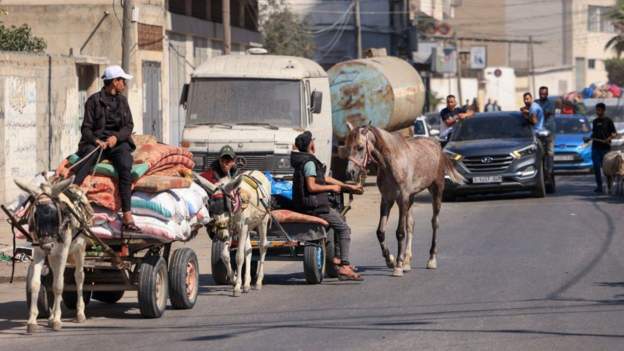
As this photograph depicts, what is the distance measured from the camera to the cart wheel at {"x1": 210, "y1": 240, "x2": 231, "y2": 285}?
14.7 meters

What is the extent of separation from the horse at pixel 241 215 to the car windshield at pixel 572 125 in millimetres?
24412

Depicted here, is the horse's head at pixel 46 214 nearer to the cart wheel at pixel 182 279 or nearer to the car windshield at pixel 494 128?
the cart wheel at pixel 182 279

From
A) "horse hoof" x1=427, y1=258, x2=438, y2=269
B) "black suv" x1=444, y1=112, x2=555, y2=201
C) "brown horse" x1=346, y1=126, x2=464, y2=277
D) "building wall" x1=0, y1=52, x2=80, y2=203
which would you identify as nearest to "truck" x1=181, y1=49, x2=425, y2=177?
"building wall" x1=0, y1=52, x2=80, y2=203

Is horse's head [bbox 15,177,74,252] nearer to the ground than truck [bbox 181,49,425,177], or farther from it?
nearer to the ground

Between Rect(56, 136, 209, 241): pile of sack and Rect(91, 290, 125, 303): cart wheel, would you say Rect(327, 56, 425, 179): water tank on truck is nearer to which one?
Rect(91, 290, 125, 303): cart wheel

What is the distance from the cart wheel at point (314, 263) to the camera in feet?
47.7

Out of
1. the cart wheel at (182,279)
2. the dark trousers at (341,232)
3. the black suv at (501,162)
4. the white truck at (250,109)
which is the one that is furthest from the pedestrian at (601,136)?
the cart wheel at (182,279)

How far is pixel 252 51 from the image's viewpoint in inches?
965

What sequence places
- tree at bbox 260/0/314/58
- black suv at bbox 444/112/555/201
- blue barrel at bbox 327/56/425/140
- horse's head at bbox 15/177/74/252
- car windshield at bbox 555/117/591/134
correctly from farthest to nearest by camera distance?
tree at bbox 260/0/314/58 < car windshield at bbox 555/117/591/134 < blue barrel at bbox 327/56/425/140 < black suv at bbox 444/112/555/201 < horse's head at bbox 15/177/74/252

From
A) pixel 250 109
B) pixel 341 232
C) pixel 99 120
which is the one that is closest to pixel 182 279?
pixel 99 120

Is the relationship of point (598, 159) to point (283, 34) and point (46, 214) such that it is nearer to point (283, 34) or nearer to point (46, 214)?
point (46, 214)

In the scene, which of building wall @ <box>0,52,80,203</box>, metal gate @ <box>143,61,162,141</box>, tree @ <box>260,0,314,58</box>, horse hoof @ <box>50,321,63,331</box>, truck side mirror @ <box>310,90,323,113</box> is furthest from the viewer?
tree @ <box>260,0,314,58</box>

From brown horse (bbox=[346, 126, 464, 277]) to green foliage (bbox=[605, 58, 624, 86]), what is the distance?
93.0 m

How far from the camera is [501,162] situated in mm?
27250
